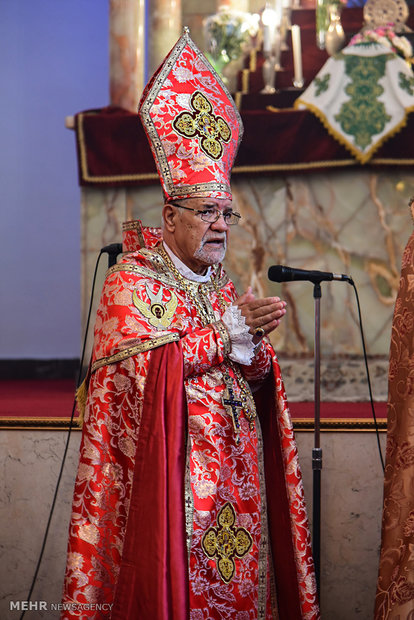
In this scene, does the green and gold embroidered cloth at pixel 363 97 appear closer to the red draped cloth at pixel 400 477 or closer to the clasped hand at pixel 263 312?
the red draped cloth at pixel 400 477

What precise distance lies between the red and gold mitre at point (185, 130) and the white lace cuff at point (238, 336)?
1.30 feet

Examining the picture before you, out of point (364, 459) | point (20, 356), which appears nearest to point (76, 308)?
point (20, 356)

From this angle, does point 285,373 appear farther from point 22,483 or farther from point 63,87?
point 63,87

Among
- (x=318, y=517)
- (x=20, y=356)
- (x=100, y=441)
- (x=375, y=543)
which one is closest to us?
(x=100, y=441)

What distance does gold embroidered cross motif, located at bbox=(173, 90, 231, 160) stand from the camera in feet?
9.94

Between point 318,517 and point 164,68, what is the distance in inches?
64.4

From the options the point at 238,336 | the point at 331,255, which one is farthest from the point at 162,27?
the point at 238,336

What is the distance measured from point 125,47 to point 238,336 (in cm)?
360

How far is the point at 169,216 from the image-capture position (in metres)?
3.00

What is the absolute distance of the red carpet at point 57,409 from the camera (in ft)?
12.1

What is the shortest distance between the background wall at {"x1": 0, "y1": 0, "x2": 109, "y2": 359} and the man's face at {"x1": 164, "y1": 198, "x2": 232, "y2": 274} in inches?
155

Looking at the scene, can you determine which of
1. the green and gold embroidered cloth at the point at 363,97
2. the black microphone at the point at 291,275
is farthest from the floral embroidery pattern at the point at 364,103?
the black microphone at the point at 291,275

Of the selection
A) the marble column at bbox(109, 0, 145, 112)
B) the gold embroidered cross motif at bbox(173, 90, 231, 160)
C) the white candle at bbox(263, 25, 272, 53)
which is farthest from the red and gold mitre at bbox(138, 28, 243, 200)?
the marble column at bbox(109, 0, 145, 112)

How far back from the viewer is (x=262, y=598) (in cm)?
295
